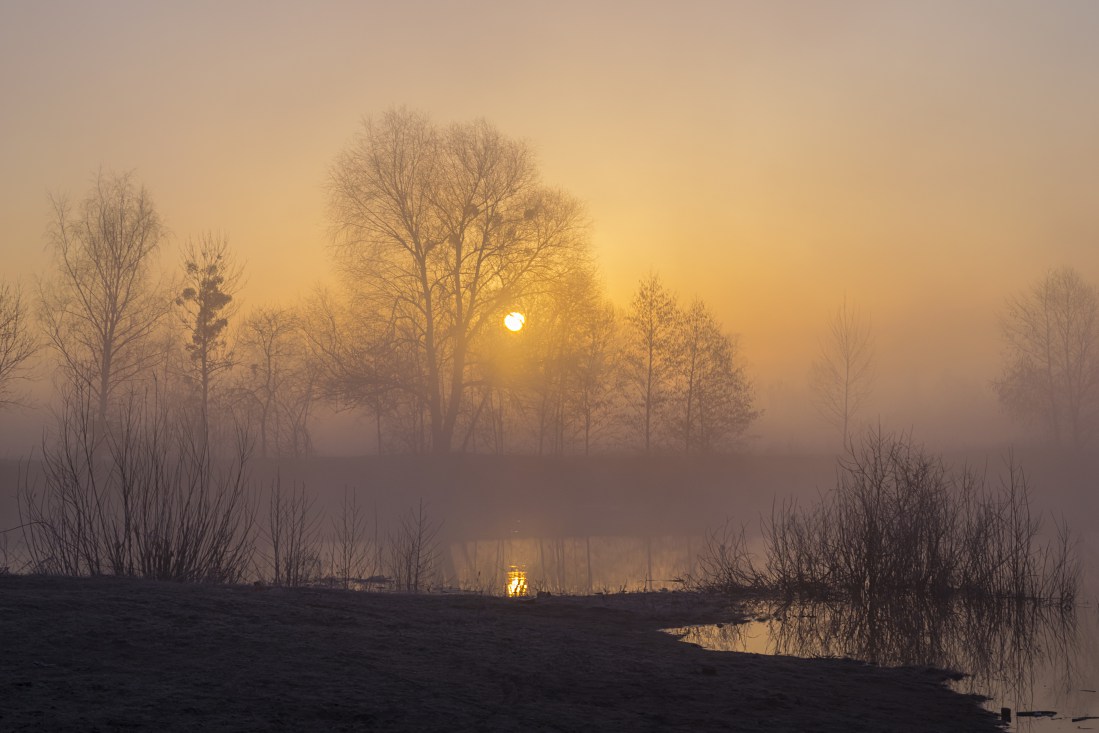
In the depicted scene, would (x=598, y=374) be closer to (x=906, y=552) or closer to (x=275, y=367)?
(x=275, y=367)

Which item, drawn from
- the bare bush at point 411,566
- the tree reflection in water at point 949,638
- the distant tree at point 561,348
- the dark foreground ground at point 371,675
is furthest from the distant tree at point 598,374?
the dark foreground ground at point 371,675

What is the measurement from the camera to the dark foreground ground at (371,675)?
452 cm

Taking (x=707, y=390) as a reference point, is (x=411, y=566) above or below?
below

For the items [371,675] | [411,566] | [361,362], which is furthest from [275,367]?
[371,675]

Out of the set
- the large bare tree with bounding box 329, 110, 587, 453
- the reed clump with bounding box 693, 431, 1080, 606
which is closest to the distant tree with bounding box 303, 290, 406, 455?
the large bare tree with bounding box 329, 110, 587, 453

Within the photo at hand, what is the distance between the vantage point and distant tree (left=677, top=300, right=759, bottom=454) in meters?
42.4

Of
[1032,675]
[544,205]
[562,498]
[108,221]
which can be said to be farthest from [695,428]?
[1032,675]

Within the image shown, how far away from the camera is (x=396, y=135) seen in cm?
3244

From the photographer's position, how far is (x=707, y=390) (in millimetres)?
42750

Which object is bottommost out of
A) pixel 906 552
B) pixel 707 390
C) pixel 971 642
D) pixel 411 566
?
pixel 971 642

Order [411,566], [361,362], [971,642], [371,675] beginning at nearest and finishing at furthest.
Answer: [371,675]
[971,642]
[411,566]
[361,362]

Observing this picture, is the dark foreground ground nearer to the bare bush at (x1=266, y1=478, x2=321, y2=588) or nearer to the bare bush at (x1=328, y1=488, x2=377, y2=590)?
the bare bush at (x1=266, y1=478, x2=321, y2=588)

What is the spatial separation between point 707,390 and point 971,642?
111ft

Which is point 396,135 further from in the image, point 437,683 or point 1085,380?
point 1085,380
